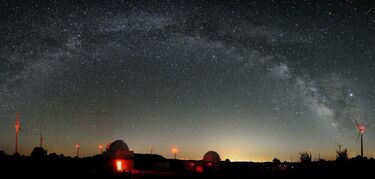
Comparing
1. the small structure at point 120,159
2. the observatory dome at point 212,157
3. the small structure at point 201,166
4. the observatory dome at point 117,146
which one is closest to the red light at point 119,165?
the small structure at point 120,159

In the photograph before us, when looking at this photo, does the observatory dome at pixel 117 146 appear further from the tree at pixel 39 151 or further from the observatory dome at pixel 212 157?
the tree at pixel 39 151

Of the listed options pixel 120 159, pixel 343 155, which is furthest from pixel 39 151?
pixel 343 155

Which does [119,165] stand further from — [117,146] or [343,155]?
[343,155]

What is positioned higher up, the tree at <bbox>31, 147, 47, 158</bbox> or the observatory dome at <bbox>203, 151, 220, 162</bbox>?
the tree at <bbox>31, 147, 47, 158</bbox>

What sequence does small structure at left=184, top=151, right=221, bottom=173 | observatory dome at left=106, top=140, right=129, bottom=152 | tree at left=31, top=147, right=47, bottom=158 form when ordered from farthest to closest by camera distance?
1. tree at left=31, top=147, right=47, bottom=158
2. small structure at left=184, top=151, right=221, bottom=173
3. observatory dome at left=106, top=140, right=129, bottom=152

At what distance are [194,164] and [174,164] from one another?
33.0 ft

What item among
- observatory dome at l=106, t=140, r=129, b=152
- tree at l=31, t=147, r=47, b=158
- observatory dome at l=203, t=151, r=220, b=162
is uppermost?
observatory dome at l=106, t=140, r=129, b=152

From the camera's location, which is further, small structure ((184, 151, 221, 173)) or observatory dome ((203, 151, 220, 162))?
observatory dome ((203, 151, 220, 162))

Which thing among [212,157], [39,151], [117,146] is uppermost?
[117,146]

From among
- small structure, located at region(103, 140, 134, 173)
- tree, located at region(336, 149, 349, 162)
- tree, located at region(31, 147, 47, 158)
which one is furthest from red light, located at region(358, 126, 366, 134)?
tree, located at region(31, 147, 47, 158)

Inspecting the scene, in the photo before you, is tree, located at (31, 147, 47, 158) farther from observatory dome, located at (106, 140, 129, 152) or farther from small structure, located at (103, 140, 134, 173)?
small structure, located at (103, 140, 134, 173)

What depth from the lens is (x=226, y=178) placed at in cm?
4059

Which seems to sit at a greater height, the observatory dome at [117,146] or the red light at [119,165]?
the observatory dome at [117,146]

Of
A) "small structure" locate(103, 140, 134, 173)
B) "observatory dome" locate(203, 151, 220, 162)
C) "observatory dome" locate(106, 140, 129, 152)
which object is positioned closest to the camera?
"small structure" locate(103, 140, 134, 173)
